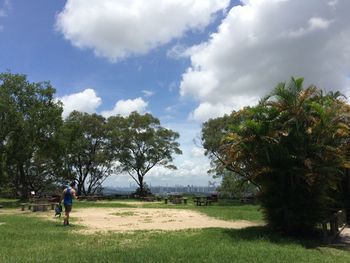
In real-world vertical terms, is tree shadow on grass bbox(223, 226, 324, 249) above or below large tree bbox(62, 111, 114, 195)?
below

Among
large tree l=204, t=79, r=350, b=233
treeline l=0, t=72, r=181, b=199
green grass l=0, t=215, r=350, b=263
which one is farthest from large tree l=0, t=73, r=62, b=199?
large tree l=204, t=79, r=350, b=233

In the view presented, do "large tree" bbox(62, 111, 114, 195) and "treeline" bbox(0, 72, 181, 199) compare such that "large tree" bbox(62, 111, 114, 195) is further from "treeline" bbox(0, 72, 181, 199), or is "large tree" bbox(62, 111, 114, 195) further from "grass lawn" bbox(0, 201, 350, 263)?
"grass lawn" bbox(0, 201, 350, 263)

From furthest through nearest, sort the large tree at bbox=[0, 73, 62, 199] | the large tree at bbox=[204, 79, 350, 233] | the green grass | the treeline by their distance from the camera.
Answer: the treeline, the large tree at bbox=[0, 73, 62, 199], the large tree at bbox=[204, 79, 350, 233], the green grass

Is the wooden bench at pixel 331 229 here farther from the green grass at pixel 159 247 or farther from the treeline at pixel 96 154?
the treeline at pixel 96 154

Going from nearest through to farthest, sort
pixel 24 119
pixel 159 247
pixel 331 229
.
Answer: pixel 159 247, pixel 331 229, pixel 24 119

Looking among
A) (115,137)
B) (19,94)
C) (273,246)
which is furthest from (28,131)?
(273,246)

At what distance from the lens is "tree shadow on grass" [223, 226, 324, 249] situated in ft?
46.1

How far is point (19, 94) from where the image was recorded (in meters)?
35.4

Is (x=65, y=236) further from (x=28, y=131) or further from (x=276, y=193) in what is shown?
(x=28, y=131)

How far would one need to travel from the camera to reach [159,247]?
12.0 metres

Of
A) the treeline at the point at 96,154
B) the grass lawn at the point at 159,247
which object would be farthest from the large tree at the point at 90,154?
the grass lawn at the point at 159,247

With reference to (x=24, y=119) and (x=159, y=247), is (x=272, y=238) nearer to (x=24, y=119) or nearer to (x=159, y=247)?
(x=159, y=247)

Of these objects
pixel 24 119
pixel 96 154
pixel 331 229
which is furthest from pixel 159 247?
pixel 96 154

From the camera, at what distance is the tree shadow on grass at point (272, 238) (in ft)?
46.1
